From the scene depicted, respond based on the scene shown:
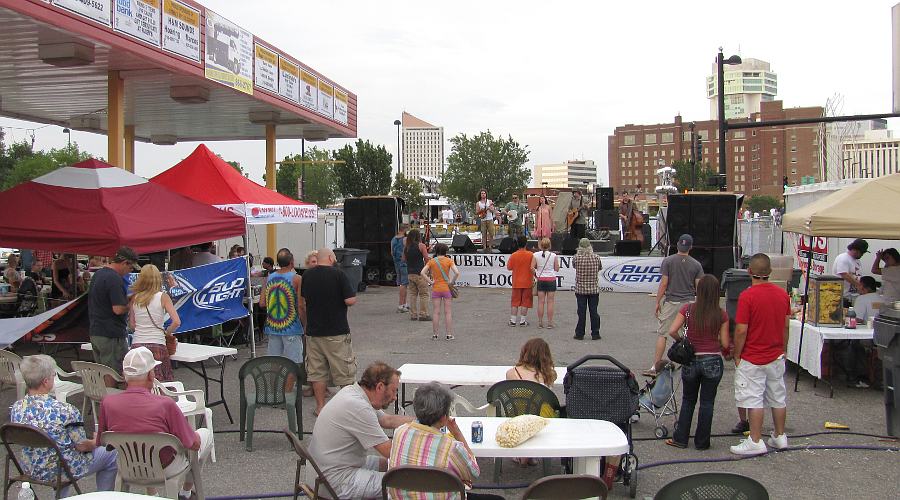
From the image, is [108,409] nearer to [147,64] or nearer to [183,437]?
[183,437]

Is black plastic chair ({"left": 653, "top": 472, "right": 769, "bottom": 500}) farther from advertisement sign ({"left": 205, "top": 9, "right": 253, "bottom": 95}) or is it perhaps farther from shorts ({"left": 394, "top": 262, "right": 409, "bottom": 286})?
shorts ({"left": 394, "top": 262, "right": 409, "bottom": 286})

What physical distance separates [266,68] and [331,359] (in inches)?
404

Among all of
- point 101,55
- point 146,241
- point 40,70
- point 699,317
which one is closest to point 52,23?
point 101,55

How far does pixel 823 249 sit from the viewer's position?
658 inches

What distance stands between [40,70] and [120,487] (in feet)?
35.5

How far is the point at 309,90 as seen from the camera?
19031mm

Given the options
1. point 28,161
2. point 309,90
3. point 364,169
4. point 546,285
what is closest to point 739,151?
point 364,169

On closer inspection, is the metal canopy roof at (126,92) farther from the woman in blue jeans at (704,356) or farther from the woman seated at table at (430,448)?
the woman in blue jeans at (704,356)

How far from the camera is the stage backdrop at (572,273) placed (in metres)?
20.8

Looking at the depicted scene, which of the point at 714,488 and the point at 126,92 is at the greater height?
the point at 126,92

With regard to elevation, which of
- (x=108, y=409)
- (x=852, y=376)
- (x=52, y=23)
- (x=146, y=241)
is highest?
(x=52, y=23)

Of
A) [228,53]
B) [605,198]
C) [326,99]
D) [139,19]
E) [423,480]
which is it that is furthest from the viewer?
[605,198]

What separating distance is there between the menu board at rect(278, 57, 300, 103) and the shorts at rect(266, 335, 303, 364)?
982 centimetres

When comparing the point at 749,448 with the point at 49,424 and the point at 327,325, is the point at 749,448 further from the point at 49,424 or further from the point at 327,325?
the point at 49,424
